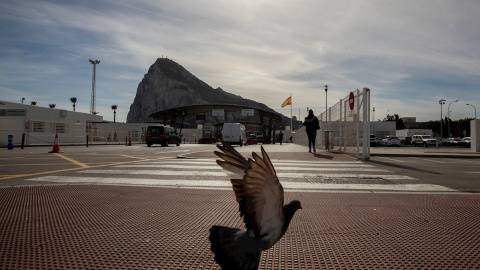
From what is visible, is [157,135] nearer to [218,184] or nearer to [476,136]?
[476,136]

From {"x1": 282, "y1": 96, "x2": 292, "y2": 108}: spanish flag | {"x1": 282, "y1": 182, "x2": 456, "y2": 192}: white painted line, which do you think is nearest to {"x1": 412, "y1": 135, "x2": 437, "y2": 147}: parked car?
{"x1": 282, "y1": 96, "x2": 292, "y2": 108}: spanish flag

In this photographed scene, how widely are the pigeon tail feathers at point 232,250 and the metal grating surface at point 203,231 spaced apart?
696 mm

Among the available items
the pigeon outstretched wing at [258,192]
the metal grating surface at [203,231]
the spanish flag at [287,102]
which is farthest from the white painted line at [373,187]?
the spanish flag at [287,102]

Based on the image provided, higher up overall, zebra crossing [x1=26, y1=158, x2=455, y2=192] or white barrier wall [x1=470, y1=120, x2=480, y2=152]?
white barrier wall [x1=470, y1=120, x2=480, y2=152]

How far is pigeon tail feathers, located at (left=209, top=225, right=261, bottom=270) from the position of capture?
5.43 ft

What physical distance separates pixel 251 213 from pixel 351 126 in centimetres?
1184

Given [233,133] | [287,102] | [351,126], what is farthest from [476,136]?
[287,102]

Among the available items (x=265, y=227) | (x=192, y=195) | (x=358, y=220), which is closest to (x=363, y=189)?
(x=358, y=220)

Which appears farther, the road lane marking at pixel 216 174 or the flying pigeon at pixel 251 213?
the road lane marking at pixel 216 174

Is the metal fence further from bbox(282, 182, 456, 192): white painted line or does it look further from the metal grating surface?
the metal grating surface

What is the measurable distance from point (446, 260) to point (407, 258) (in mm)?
273

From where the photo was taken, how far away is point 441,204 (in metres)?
4.43

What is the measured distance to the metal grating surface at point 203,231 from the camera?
2.42m

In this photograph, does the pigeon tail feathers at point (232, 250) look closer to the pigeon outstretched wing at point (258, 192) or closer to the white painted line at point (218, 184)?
the pigeon outstretched wing at point (258, 192)
